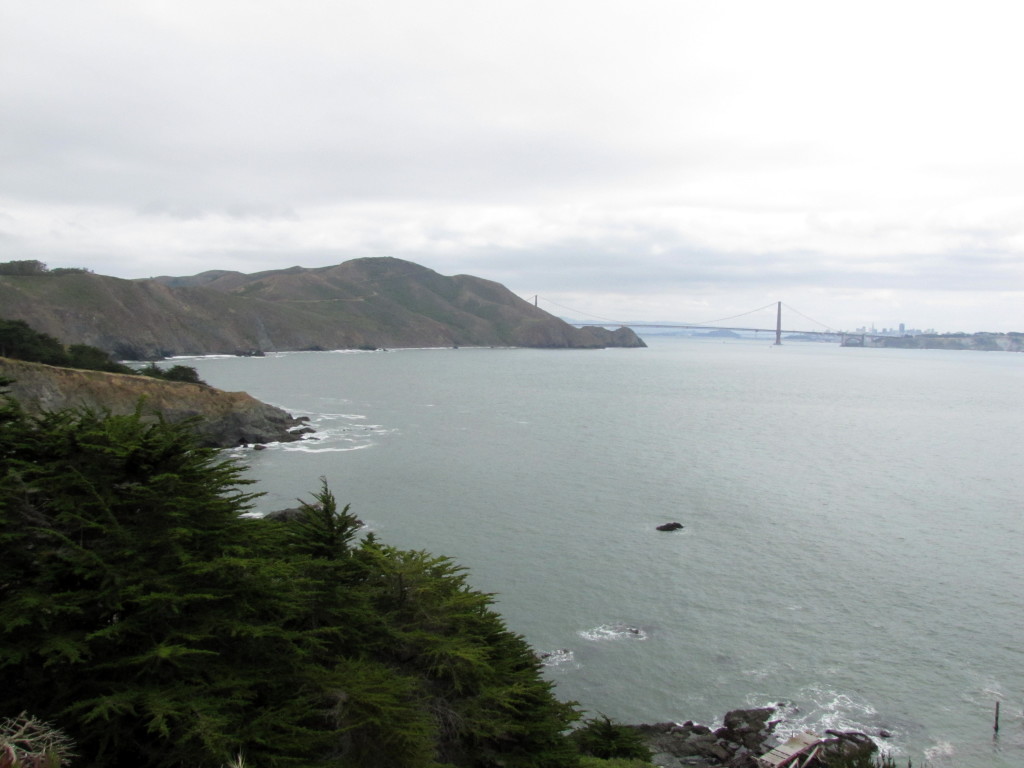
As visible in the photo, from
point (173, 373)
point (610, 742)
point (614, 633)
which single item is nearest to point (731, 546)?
point (614, 633)

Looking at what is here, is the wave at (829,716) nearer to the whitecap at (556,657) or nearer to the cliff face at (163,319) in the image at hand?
the whitecap at (556,657)

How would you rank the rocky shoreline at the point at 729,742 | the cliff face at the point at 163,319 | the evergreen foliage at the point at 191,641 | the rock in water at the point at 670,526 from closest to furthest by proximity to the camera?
the evergreen foliage at the point at 191,641 < the rocky shoreline at the point at 729,742 < the rock in water at the point at 670,526 < the cliff face at the point at 163,319

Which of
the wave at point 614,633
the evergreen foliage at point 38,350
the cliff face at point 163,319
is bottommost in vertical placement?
the wave at point 614,633

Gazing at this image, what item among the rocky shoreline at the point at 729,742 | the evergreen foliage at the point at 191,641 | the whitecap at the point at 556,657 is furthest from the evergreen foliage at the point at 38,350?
the rocky shoreline at the point at 729,742

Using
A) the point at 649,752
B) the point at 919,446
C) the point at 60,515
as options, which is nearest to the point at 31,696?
the point at 60,515

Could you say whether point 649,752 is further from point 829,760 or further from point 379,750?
point 379,750

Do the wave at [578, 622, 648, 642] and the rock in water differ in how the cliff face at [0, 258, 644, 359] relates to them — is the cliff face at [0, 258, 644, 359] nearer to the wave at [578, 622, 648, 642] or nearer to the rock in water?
the rock in water
